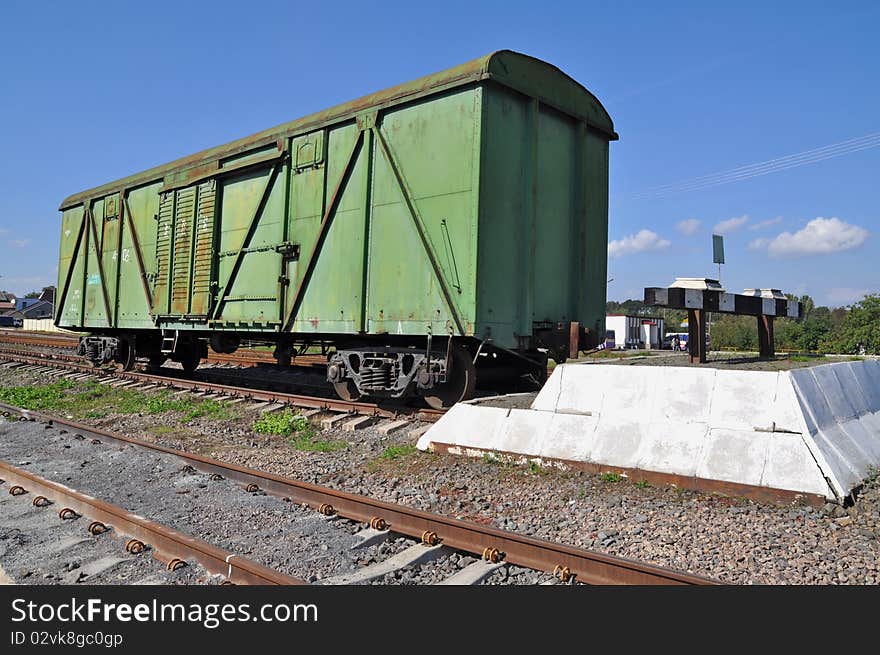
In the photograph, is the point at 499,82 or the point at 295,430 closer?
the point at 499,82

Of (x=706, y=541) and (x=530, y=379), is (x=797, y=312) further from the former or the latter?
(x=706, y=541)

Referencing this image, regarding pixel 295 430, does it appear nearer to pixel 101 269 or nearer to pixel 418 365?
pixel 418 365

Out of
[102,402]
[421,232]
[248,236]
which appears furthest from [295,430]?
[102,402]

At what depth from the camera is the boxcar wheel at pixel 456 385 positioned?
818 cm

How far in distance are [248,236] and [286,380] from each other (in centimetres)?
364

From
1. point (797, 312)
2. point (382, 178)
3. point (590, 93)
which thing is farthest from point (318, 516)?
point (797, 312)

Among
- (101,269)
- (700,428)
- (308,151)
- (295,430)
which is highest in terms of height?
(308,151)

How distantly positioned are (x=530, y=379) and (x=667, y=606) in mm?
6567

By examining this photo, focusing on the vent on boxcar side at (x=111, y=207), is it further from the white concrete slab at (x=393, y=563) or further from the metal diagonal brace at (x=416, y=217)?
the white concrete slab at (x=393, y=563)

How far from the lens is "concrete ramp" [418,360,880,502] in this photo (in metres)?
4.89

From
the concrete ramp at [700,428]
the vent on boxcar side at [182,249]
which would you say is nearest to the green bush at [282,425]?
the concrete ramp at [700,428]

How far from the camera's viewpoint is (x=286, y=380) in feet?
43.6

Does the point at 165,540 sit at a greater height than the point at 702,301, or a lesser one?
lesser

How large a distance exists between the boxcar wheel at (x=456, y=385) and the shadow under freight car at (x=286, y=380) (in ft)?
1.72
